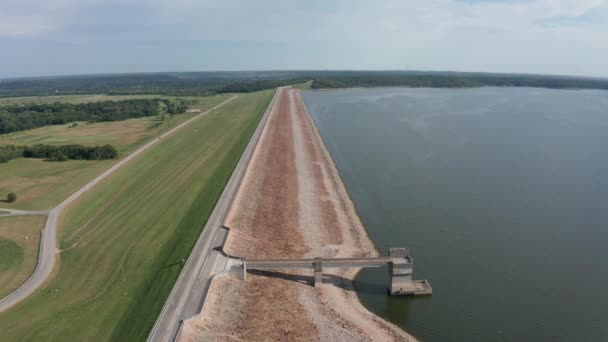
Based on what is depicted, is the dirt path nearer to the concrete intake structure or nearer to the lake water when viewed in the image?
the concrete intake structure

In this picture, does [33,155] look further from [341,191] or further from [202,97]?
[202,97]

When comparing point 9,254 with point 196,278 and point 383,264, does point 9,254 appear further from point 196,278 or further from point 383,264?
point 383,264

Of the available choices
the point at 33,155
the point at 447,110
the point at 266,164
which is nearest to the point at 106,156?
the point at 33,155

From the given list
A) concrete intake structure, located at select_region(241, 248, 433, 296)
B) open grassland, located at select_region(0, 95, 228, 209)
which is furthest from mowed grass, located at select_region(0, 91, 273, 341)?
concrete intake structure, located at select_region(241, 248, 433, 296)

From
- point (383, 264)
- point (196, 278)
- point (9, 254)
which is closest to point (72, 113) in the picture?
point (9, 254)

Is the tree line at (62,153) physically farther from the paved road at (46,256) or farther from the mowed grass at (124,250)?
the paved road at (46,256)

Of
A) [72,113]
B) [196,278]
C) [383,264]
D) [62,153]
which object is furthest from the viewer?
A: [72,113]

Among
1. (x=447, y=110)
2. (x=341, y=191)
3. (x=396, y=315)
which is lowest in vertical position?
(x=396, y=315)
